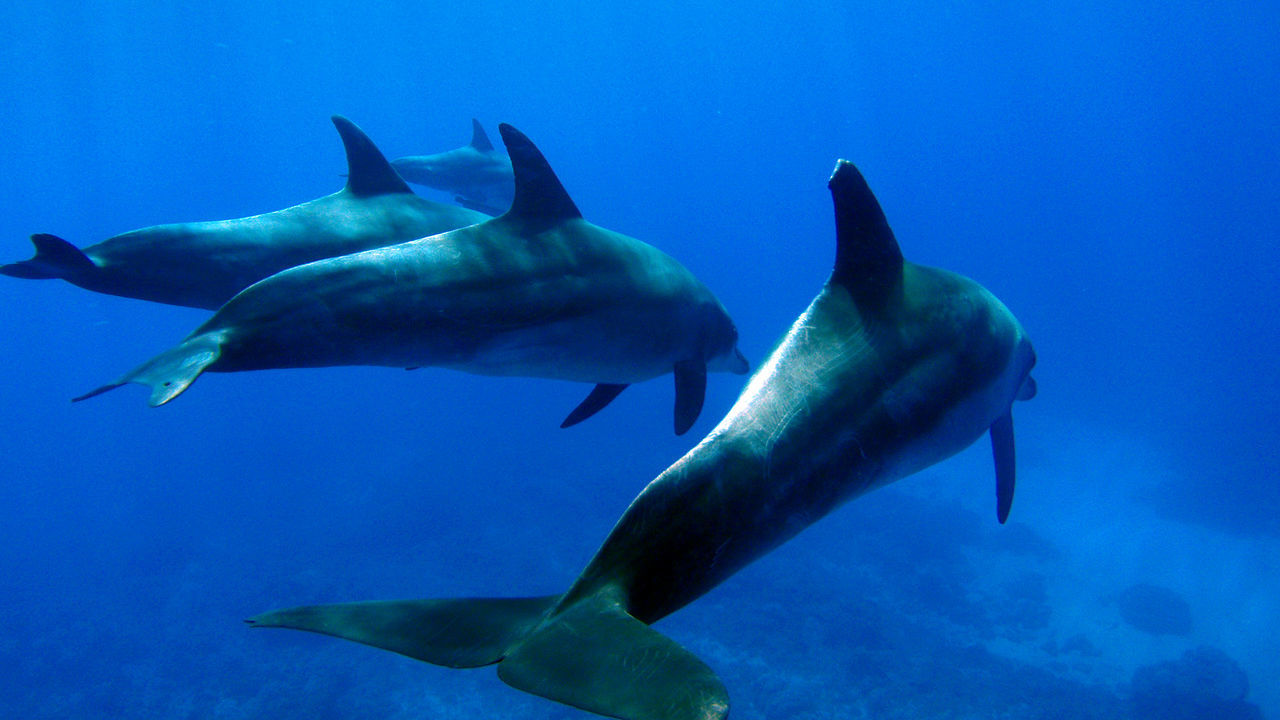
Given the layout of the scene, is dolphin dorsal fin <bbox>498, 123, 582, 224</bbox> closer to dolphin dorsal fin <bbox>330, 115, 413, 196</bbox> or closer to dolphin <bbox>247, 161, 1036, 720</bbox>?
dolphin dorsal fin <bbox>330, 115, 413, 196</bbox>

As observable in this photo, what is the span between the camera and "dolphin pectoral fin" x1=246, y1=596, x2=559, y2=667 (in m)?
2.50

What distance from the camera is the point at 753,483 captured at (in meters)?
3.03

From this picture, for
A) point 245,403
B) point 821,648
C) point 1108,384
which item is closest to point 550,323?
point 821,648

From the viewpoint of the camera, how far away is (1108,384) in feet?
213

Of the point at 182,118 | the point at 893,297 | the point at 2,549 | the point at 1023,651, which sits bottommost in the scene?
the point at 2,549

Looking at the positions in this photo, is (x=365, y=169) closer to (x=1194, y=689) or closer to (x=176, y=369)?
(x=176, y=369)

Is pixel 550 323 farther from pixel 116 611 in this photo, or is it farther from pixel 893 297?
pixel 116 611

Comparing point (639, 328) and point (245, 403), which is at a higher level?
point (639, 328)

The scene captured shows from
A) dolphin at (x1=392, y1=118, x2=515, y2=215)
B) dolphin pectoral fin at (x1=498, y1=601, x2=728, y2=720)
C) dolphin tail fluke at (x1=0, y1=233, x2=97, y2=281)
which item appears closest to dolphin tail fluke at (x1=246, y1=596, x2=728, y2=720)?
dolphin pectoral fin at (x1=498, y1=601, x2=728, y2=720)

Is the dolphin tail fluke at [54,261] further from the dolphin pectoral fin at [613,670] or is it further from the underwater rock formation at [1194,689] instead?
the underwater rock formation at [1194,689]

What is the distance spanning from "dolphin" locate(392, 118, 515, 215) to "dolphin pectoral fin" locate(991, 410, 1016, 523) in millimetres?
12348

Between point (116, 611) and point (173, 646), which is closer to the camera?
point (173, 646)

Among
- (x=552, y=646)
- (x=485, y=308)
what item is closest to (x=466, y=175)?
(x=485, y=308)

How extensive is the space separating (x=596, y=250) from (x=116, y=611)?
37023 mm
